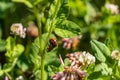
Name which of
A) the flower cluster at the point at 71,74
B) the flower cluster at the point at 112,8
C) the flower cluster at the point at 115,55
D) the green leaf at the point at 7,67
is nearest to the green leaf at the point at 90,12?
the flower cluster at the point at 112,8

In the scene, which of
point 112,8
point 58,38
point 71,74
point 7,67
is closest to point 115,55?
point 71,74

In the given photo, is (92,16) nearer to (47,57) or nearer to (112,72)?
(47,57)

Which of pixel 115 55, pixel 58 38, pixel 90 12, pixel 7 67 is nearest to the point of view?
pixel 115 55

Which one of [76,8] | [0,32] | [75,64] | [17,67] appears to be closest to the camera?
[75,64]

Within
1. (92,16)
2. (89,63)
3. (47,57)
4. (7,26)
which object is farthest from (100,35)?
(89,63)

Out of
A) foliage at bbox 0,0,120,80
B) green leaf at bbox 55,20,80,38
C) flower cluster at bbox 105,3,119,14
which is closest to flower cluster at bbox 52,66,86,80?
foliage at bbox 0,0,120,80

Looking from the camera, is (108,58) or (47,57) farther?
(47,57)

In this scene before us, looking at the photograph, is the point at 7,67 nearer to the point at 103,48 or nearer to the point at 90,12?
the point at 103,48

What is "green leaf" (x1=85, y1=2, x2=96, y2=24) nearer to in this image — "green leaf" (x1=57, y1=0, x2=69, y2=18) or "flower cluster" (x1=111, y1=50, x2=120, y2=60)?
"green leaf" (x1=57, y1=0, x2=69, y2=18)
